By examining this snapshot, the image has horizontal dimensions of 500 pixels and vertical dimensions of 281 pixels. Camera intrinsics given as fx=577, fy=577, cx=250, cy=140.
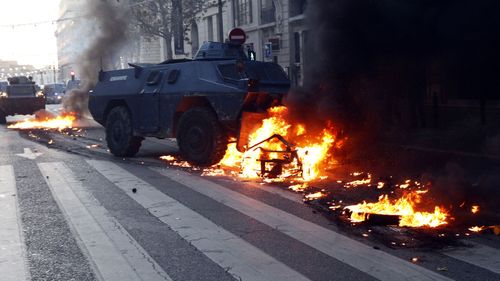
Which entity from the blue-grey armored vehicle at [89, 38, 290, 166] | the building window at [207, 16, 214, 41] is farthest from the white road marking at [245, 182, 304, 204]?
the building window at [207, 16, 214, 41]

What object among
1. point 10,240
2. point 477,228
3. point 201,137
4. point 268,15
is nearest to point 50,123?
point 268,15

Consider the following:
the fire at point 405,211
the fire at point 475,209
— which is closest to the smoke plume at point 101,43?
the fire at point 405,211

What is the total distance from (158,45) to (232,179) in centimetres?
4425

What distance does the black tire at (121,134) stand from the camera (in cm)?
1220

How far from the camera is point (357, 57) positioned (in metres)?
9.20

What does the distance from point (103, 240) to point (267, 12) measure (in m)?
27.2

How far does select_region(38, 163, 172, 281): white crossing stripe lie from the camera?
4.77 meters

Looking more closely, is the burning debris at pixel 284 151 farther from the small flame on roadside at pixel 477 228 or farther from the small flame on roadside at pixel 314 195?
the small flame on roadside at pixel 477 228

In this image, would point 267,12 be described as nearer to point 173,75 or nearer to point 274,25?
point 274,25

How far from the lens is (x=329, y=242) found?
5555mm

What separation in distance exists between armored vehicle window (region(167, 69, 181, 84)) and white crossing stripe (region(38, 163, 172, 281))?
323 centimetres

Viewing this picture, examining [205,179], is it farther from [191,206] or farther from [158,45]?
[158,45]

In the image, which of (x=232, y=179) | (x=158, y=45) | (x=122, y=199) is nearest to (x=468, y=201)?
(x=232, y=179)

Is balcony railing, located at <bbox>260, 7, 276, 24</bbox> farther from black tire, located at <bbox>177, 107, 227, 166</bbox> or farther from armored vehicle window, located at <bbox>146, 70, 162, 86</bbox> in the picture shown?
black tire, located at <bbox>177, 107, 227, 166</bbox>
